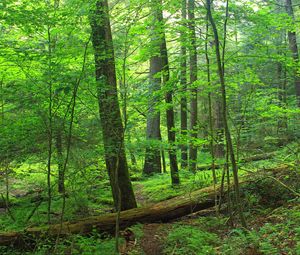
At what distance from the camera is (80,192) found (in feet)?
21.2

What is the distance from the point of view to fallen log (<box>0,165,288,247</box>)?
5871 millimetres

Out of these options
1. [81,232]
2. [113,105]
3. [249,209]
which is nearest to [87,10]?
[113,105]

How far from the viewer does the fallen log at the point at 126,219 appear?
5871 millimetres

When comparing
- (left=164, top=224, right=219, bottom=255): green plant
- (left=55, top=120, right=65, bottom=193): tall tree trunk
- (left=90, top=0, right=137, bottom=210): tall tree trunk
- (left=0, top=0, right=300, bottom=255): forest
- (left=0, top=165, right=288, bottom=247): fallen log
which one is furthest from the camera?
(left=0, top=165, right=288, bottom=247): fallen log

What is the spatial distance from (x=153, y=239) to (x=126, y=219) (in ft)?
3.05

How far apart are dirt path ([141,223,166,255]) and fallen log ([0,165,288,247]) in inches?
12.5

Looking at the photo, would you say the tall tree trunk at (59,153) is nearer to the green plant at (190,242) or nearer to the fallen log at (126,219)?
the fallen log at (126,219)

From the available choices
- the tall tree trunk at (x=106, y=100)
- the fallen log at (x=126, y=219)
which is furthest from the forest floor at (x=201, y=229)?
the tall tree trunk at (x=106, y=100)

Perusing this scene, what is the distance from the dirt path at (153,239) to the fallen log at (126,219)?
0.32m

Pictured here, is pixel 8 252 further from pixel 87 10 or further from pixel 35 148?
pixel 87 10

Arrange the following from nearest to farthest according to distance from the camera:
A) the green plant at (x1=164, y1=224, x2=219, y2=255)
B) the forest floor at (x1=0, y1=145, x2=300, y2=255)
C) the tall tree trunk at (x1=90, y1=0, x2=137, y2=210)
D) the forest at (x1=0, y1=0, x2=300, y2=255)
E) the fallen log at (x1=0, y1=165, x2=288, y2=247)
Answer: the forest floor at (x1=0, y1=145, x2=300, y2=255) < the green plant at (x1=164, y1=224, x2=219, y2=255) < the forest at (x1=0, y1=0, x2=300, y2=255) < the tall tree trunk at (x1=90, y1=0, x2=137, y2=210) < the fallen log at (x1=0, y1=165, x2=288, y2=247)

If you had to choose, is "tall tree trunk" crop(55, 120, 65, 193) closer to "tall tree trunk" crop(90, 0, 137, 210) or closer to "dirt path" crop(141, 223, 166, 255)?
"tall tree trunk" crop(90, 0, 137, 210)

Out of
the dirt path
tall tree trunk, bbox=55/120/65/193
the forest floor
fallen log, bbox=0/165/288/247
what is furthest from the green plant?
tall tree trunk, bbox=55/120/65/193

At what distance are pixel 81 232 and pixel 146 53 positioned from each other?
422 centimetres
